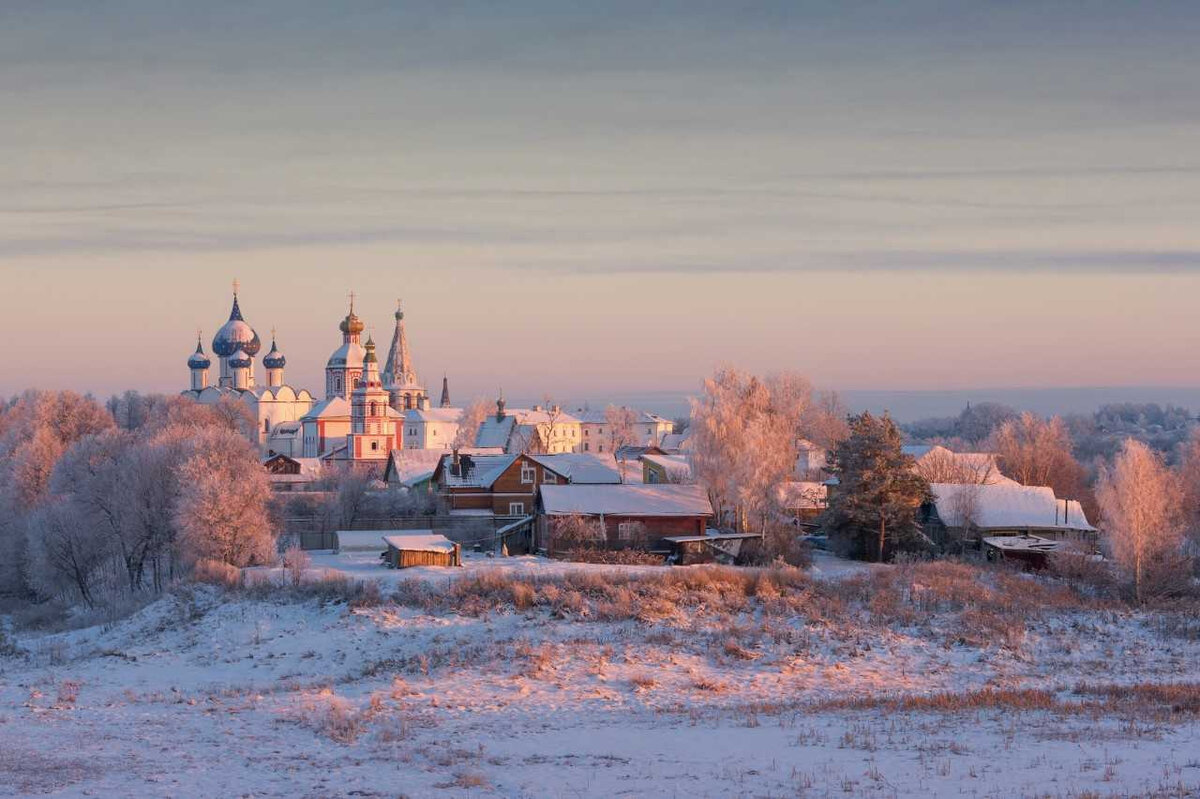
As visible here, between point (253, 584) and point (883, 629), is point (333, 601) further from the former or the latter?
point (883, 629)

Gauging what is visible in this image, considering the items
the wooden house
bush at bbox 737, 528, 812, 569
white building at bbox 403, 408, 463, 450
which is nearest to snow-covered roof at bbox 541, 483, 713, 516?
the wooden house

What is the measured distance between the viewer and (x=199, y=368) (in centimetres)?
13512

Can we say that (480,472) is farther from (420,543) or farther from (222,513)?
(222,513)

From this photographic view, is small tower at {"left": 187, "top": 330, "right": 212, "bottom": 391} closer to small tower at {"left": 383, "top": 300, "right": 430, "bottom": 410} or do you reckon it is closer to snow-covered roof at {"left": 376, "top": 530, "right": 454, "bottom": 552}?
small tower at {"left": 383, "top": 300, "right": 430, "bottom": 410}

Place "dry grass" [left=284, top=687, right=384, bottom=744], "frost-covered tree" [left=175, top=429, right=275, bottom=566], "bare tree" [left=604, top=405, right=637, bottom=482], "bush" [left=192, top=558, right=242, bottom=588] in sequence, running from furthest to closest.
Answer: "bare tree" [left=604, top=405, right=637, bottom=482]
"frost-covered tree" [left=175, top=429, right=275, bottom=566]
"bush" [left=192, top=558, right=242, bottom=588]
"dry grass" [left=284, top=687, right=384, bottom=744]

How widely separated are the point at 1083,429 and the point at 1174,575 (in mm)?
125926

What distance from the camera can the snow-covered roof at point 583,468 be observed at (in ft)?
196

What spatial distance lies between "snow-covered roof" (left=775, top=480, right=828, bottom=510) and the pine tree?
2853 mm

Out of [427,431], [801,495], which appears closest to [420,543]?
[801,495]

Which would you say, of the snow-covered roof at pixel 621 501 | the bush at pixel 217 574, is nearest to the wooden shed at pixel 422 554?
the snow-covered roof at pixel 621 501

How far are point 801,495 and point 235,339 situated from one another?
91485mm

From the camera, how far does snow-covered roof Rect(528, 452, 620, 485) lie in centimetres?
5959

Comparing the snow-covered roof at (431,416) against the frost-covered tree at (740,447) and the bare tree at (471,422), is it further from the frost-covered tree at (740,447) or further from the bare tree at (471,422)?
the frost-covered tree at (740,447)

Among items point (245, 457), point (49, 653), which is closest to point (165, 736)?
point (49, 653)
